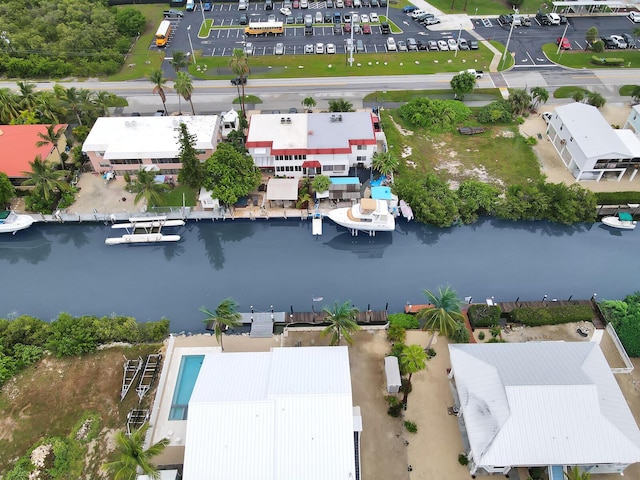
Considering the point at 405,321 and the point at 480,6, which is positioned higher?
the point at 480,6

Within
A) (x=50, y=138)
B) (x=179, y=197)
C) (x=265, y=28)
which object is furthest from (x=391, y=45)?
(x=50, y=138)

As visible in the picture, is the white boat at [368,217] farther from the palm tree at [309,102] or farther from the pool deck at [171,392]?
the palm tree at [309,102]

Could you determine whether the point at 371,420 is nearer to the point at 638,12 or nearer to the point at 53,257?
the point at 53,257

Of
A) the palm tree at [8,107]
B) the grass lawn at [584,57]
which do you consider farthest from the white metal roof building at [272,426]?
the grass lawn at [584,57]

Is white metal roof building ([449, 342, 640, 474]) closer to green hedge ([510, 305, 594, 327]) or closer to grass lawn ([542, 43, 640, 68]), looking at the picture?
green hedge ([510, 305, 594, 327])

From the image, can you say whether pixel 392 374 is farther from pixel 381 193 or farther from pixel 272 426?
pixel 381 193

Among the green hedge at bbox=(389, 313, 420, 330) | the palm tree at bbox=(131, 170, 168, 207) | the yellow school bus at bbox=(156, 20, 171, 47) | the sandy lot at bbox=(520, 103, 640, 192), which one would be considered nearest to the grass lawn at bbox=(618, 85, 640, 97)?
the sandy lot at bbox=(520, 103, 640, 192)
